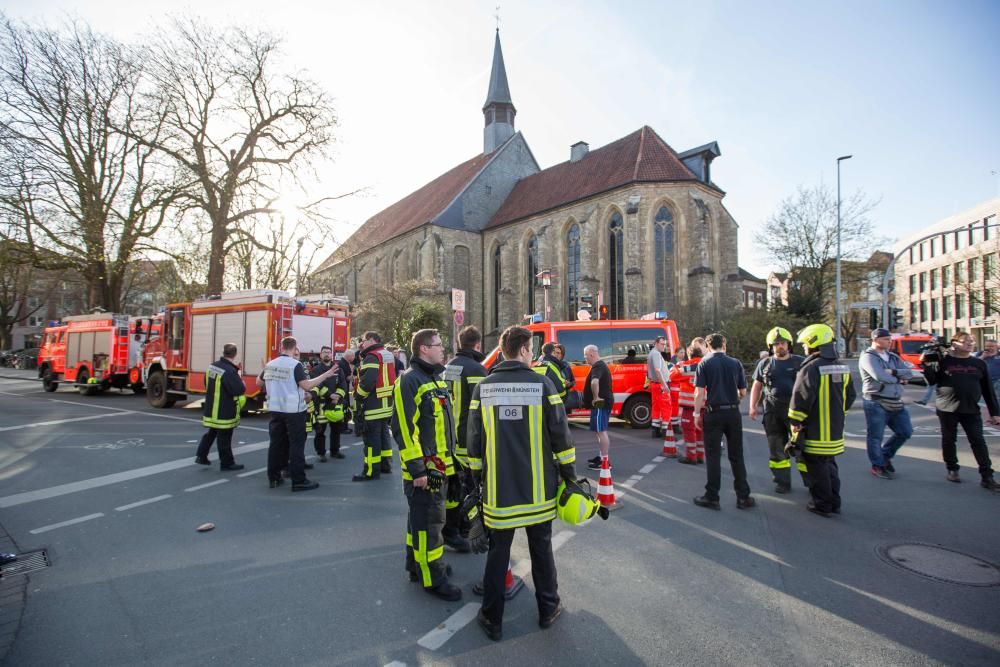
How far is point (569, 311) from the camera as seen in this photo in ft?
103

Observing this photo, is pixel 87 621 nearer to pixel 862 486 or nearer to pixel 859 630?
pixel 859 630

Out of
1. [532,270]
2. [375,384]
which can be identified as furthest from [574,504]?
[532,270]

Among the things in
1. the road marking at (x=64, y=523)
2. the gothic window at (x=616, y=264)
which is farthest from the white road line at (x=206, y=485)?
the gothic window at (x=616, y=264)

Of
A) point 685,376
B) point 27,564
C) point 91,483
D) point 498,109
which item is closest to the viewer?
point 27,564

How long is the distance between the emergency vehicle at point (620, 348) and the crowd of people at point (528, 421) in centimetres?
107

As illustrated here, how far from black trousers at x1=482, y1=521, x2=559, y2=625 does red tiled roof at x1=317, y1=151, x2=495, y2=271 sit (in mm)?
31007

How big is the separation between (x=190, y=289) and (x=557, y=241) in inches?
811

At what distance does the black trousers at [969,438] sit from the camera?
5.59m

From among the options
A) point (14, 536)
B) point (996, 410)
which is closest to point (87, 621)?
point (14, 536)

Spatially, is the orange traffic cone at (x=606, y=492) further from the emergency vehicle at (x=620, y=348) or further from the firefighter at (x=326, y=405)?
the emergency vehicle at (x=620, y=348)

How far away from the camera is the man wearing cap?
6020 millimetres

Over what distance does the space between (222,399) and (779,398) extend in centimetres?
717

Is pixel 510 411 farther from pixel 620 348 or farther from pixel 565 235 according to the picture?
pixel 565 235

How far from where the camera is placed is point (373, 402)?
6.26 m
